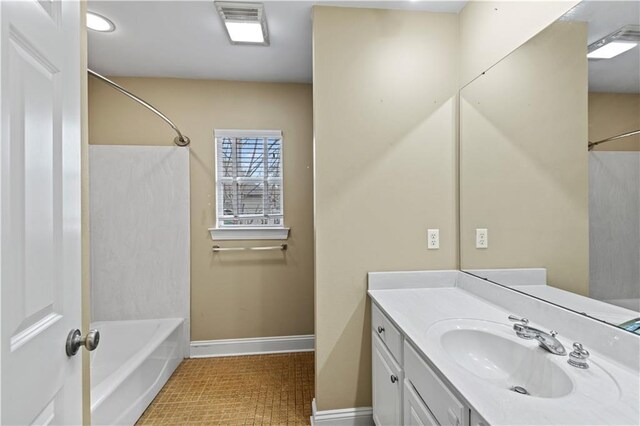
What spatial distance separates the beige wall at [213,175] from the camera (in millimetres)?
2631

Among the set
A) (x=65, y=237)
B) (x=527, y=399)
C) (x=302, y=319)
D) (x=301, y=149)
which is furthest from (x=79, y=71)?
(x=302, y=319)

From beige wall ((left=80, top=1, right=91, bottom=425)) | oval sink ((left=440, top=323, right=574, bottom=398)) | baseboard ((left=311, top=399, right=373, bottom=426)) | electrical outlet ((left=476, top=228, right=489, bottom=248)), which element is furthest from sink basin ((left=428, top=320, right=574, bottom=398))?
beige wall ((left=80, top=1, right=91, bottom=425))

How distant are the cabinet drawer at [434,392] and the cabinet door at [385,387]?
5.6 inches

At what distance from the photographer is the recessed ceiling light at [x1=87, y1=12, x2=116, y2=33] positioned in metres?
1.79

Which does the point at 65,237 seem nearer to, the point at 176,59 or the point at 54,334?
the point at 54,334

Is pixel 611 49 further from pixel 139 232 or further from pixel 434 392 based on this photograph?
pixel 139 232

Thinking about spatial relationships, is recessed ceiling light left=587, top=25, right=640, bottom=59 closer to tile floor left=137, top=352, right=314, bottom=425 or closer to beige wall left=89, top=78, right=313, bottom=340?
beige wall left=89, top=78, right=313, bottom=340

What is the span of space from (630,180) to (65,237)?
1.68 m

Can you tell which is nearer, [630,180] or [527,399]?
[527,399]

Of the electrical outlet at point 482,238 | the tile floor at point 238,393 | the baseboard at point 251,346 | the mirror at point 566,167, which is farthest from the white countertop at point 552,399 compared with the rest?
the baseboard at point 251,346

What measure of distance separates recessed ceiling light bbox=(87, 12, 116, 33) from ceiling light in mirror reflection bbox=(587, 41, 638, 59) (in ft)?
8.29

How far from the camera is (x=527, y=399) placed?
2.46 feet

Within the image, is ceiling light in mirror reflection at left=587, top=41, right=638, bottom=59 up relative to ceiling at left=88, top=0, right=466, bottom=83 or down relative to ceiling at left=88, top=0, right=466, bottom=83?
down

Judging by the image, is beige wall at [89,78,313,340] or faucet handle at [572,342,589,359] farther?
beige wall at [89,78,313,340]
